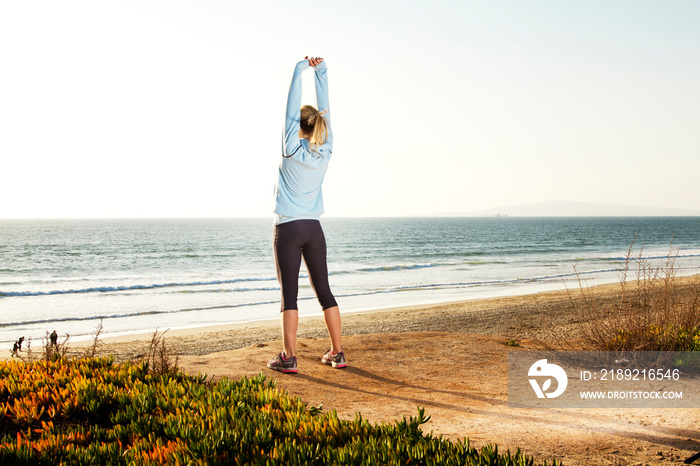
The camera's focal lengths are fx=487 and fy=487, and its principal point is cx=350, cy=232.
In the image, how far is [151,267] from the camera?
31.9 meters

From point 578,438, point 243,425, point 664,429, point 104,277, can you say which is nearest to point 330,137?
point 243,425

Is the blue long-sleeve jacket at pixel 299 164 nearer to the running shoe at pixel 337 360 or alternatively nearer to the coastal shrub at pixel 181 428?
the running shoe at pixel 337 360

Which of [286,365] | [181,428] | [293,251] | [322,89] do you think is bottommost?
[286,365]

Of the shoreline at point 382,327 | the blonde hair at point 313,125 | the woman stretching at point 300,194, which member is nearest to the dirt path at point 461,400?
the woman stretching at point 300,194

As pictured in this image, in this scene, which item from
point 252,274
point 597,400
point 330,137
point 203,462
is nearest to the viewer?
point 203,462

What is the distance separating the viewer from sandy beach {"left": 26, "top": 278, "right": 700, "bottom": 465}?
2.93 meters

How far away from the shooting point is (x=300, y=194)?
14.5ft

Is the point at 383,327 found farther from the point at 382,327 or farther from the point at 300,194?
the point at 300,194

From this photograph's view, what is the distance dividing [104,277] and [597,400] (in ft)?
88.9

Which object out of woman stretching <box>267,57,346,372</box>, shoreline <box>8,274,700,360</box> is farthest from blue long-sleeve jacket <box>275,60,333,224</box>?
shoreline <box>8,274,700,360</box>

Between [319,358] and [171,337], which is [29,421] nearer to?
[319,358]

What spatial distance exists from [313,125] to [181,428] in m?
2.77

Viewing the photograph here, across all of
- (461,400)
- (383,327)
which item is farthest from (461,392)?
(383,327)

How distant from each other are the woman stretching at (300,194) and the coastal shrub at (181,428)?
3.80 ft
